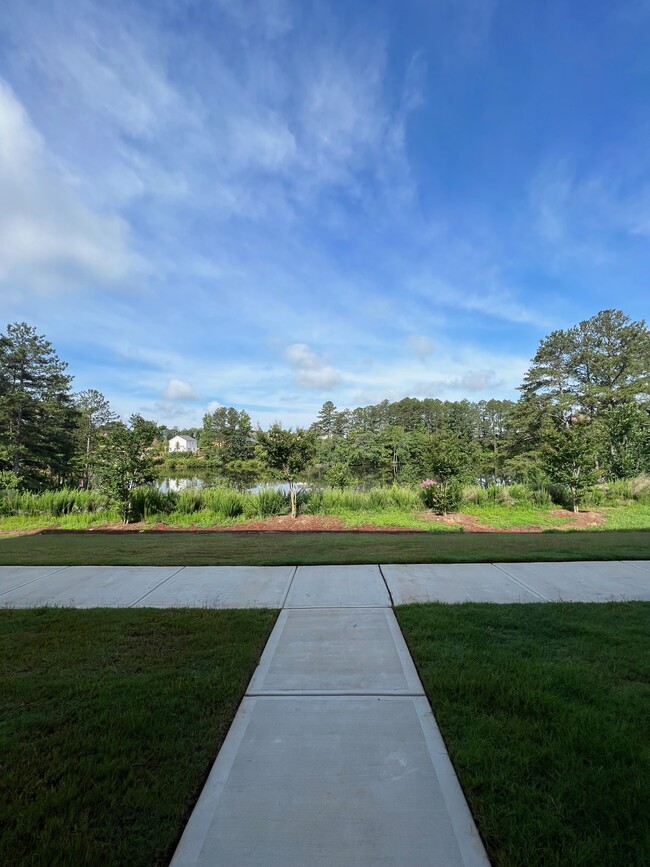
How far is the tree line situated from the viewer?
468 inches

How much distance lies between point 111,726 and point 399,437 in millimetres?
33410

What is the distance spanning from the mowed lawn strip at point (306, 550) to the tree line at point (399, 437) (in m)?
3.63

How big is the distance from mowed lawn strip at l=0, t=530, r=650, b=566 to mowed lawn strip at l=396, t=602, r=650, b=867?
7.69 ft

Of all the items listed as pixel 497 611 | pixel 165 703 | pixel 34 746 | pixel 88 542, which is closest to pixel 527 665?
pixel 497 611

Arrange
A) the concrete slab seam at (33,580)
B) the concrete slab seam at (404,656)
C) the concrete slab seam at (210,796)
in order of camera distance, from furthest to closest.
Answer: the concrete slab seam at (33,580) < the concrete slab seam at (404,656) < the concrete slab seam at (210,796)

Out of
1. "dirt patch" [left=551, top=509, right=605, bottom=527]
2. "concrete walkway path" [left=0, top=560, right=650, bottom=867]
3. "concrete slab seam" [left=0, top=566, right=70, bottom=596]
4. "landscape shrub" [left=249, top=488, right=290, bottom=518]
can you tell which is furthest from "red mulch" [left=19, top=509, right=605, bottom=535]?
"concrete walkway path" [left=0, top=560, right=650, bottom=867]

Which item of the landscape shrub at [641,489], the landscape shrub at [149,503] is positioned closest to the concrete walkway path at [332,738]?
the landscape shrub at [149,503]

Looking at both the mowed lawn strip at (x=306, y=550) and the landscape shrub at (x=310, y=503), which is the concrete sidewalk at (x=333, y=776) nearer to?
the mowed lawn strip at (x=306, y=550)

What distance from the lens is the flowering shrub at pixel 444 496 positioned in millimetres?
11984

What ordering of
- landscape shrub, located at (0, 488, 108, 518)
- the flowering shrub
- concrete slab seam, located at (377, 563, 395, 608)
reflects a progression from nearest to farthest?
1. concrete slab seam, located at (377, 563, 395, 608)
2. the flowering shrub
3. landscape shrub, located at (0, 488, 108, 518)

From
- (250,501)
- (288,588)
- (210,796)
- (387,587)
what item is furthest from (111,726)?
(250,501)

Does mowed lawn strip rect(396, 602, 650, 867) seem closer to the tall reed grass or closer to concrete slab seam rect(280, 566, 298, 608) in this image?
concrete slab seam rect(280, 566, 298, 608)

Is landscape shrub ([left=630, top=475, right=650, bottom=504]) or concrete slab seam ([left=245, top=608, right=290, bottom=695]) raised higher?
landscape shrub ([left=630, top=475, right=650, bottom=504])

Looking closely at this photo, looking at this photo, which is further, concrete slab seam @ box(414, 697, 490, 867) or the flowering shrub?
the flowering shrub
